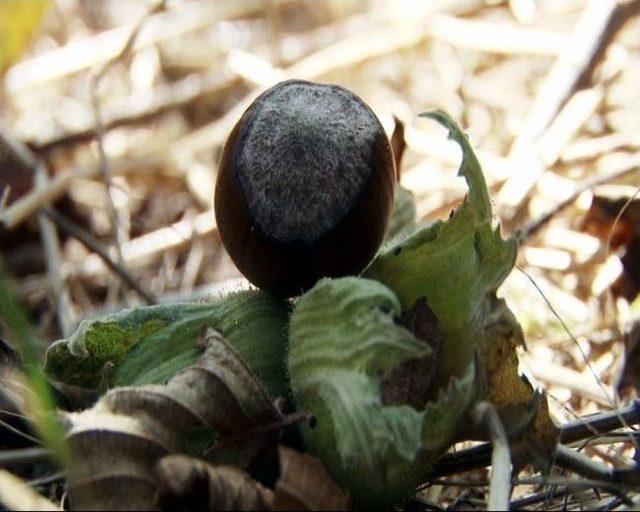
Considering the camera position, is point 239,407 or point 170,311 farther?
point 170,311

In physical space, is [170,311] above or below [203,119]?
above

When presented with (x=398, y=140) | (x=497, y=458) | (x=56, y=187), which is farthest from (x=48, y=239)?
(x=497, y=458)

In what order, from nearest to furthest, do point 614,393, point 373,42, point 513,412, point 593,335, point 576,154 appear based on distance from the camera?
point 513,412
point 614,393
point 593,335
point 576,154
point 373,42

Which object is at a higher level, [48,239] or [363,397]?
[363,397]

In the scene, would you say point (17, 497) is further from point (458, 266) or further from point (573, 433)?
point (573, 433)

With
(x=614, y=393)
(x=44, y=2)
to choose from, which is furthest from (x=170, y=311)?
(x=44, y=2)

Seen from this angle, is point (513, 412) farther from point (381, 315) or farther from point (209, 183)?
point (209, 183)
